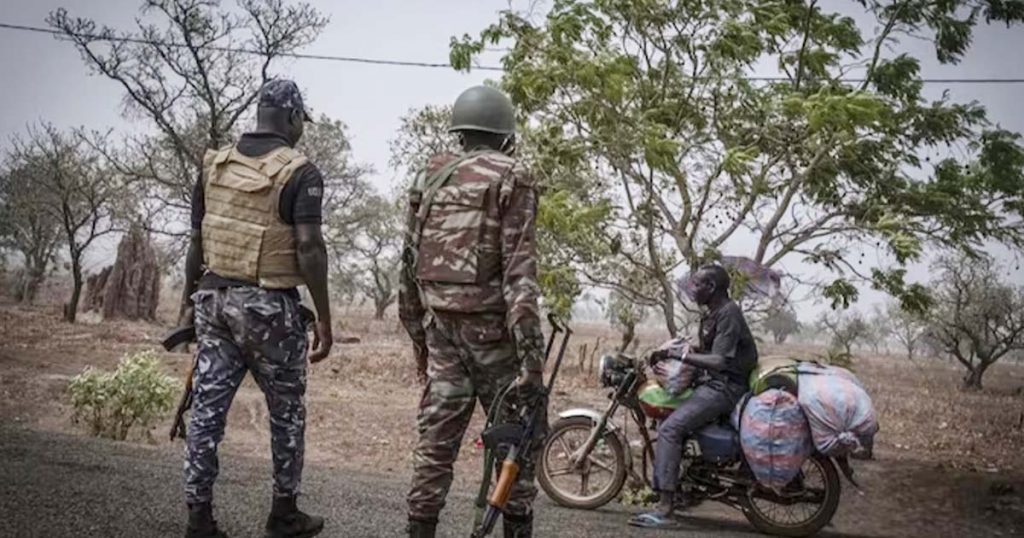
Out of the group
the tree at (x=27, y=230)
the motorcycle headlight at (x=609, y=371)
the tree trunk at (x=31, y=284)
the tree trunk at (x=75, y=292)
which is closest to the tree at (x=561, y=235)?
the motorcycle headlight at (x=609, y=371)

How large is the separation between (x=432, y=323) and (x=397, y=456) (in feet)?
24.0

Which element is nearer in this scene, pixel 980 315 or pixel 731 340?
pixel 731 340

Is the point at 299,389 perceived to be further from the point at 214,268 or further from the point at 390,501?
the point at 390,501

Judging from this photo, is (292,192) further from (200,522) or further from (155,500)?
(155,500)

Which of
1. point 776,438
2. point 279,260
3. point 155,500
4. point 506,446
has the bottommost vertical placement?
point 155,500

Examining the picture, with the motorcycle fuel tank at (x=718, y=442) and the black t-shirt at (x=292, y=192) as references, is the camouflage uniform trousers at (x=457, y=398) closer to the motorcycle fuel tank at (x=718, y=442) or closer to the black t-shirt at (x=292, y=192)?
the black t-shirt at (x=292, y=192)

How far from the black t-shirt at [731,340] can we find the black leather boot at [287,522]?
10.2 ft

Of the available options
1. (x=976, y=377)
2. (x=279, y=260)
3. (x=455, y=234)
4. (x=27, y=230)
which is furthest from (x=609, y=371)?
(x=27, y=230)

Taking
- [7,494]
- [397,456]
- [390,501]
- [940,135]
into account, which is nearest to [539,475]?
[390,501]

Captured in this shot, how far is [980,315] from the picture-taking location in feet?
92.2

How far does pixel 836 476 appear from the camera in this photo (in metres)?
5.55

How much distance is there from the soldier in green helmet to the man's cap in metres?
0.81

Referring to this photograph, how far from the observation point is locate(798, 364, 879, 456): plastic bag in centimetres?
520

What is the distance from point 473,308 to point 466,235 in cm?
29
